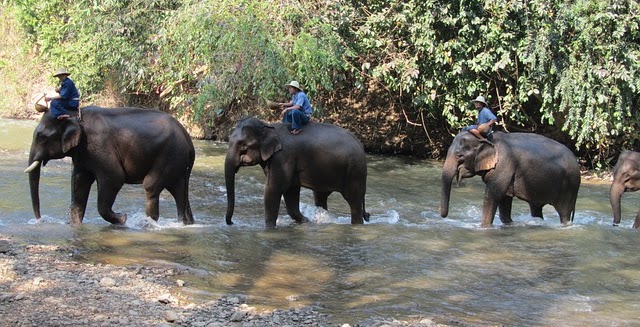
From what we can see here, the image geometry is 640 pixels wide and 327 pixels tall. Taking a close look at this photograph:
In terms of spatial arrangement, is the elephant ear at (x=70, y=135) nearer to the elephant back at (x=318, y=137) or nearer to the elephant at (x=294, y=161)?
the elephant at (x=294, y=161)

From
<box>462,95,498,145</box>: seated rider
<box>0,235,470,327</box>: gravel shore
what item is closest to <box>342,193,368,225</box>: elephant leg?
<box>462,95,498,145</box>: seated rider

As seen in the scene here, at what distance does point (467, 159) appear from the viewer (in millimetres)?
11070

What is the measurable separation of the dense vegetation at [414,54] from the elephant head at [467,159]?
15.9 ft

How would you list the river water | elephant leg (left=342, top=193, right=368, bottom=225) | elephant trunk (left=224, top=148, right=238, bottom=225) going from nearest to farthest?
1. the river water
2. elephant trunk (left=224, top=148, right=238, bottom=225)
3. elephant leg (left=342, top=193, right=368, bottom=225)

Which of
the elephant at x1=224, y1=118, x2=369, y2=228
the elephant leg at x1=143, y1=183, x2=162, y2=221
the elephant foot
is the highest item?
the elephant at x1=224, y1=118, x2=369, y2=228

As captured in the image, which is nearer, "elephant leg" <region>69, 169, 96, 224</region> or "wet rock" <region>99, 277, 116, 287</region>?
"wet rock" <region>99, 277, 116, 287</region>

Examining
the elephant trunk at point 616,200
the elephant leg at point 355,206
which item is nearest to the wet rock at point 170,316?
the elephant leg at point 355,206

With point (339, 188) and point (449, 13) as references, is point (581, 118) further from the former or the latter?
point (339, 188)

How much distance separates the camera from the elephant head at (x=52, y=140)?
9.43m

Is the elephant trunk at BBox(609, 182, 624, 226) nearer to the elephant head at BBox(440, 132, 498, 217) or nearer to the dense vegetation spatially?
the elephant head at BBox(440, 132, 498, 217)

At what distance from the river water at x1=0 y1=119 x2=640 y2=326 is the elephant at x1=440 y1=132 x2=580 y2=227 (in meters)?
0.37

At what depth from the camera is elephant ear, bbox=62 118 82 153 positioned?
9398mm

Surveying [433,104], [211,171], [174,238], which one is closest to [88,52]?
[211,171]

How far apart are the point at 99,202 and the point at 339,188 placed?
3.12m
